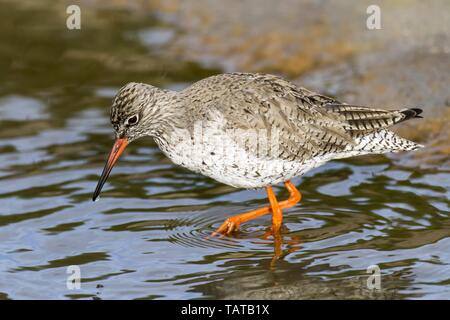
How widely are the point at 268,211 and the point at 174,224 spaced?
4.02ft

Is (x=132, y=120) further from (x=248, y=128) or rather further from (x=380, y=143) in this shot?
(x=380, y=143)

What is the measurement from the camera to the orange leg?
11.1 metres

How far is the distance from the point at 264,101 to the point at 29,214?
339 centimetres

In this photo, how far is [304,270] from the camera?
9.91 meters

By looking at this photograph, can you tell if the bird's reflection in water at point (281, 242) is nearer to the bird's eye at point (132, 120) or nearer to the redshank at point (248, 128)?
the redshank at point (248, 128)

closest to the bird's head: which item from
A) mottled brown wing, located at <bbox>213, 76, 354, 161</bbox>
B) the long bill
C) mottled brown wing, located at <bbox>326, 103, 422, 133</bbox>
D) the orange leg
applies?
the long bill

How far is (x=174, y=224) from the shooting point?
37.3 feet

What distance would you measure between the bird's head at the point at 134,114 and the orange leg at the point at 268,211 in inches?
56.1

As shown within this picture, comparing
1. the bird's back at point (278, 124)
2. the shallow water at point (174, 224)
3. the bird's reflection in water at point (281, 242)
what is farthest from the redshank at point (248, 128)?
the shallow water at point (174, 224)

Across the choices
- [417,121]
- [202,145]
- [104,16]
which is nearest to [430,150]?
[417,121]

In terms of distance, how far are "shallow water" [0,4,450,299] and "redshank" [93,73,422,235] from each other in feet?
2.04

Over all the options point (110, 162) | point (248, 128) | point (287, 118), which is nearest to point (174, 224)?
point (110, 162)

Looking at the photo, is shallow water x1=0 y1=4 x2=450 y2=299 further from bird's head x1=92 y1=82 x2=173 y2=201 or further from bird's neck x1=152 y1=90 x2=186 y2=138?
bird's neck x1=152 y1=90 x2=186 y2=138

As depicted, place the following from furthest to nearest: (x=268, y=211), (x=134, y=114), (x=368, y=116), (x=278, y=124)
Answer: (x=268, y=211), (x=368, y=116), (x=134, y=114), (x=278, y=124)
